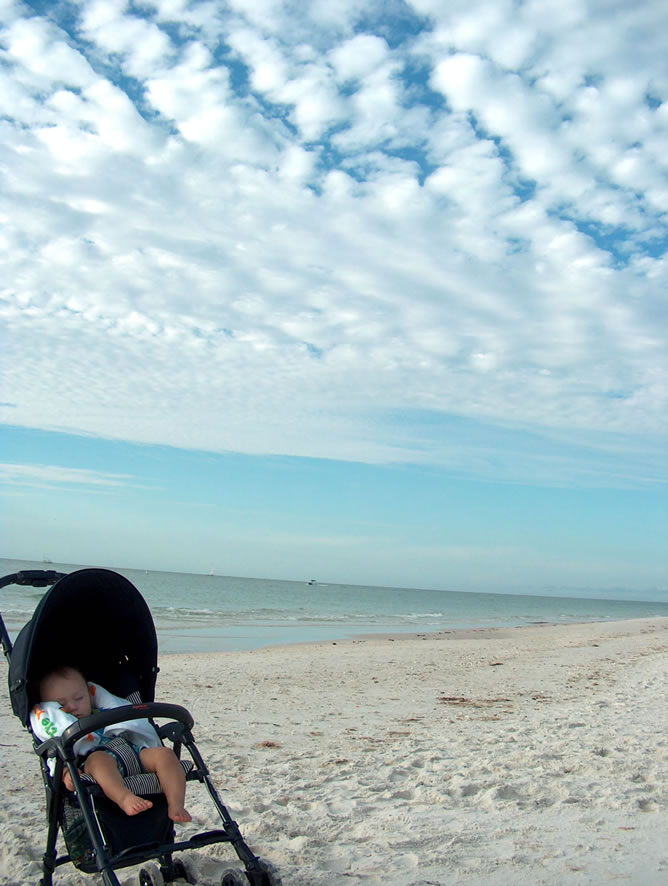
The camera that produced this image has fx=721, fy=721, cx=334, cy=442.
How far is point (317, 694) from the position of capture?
9.36 m

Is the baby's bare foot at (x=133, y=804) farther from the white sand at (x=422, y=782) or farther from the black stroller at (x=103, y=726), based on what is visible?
the white sand at (x=422, y=782)

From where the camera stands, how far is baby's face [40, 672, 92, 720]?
3.55 meters

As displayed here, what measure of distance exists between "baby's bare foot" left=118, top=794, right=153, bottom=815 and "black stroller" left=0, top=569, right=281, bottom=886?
0.20ft

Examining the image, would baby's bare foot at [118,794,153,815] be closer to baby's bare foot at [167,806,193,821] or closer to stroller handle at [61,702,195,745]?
baby's bare foot at [167,806,193,821]

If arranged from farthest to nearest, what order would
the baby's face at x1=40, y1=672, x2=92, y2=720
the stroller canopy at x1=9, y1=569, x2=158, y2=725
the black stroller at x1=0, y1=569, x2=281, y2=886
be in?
→ 1. the stroller canopy at x1=9, y1=569, x2=158, y2=725
2. the baby's face at x1=40, y1=672, x2=92, y2=720
3. the black stroller at x1=0, y1=569, x2=281, y2=886

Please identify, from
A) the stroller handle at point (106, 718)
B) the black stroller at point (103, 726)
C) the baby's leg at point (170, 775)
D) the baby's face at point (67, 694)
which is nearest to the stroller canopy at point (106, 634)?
the black stroller at point (103, 726)

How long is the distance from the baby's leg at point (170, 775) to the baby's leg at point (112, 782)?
0.09 metres

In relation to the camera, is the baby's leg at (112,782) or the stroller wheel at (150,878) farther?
the stroller wheel at (150,878)

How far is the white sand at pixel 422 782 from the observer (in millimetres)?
3441

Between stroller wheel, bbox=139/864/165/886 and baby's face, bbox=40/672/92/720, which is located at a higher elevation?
baby's face, bbox=40/672/92/720

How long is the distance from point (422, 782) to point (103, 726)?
269 centimetres

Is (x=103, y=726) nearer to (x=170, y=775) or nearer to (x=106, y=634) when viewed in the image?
(x=170, y=775)

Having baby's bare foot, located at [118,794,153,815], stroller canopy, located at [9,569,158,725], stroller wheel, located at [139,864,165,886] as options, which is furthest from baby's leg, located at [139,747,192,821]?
stroller canopy, located at [9,569,158,725]

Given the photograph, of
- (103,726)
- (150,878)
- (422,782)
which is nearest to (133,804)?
(103,726)
